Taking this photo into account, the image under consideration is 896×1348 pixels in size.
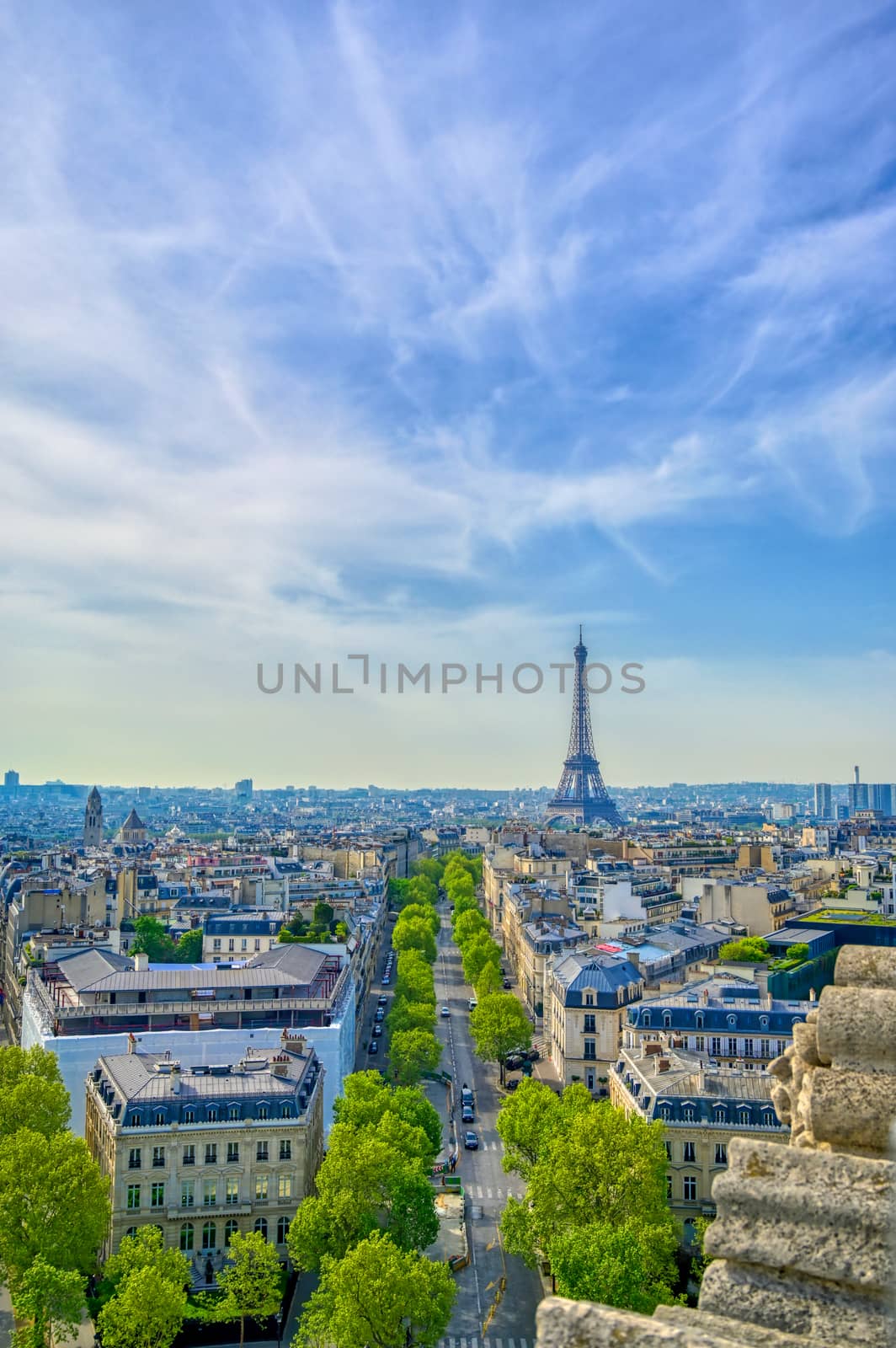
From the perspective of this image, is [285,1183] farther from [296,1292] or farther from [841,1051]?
[841,1051]

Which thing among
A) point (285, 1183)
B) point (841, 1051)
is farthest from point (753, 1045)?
point (841, 1051)

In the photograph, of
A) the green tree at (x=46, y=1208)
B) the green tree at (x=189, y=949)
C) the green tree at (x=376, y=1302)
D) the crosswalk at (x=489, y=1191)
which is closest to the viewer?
the green tree at (x=376, y=1302)

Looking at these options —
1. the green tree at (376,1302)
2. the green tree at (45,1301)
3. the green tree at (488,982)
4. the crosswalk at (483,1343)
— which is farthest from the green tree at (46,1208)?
the green tree at (488,982)

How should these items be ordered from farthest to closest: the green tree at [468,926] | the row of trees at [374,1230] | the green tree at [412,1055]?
the green tree at [468,926], the green tree at [412,1055], the row of trees at [374,1230]

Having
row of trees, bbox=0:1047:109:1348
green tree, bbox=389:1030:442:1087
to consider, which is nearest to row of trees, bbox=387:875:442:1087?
green tree, bbox=389:1030:442:1087

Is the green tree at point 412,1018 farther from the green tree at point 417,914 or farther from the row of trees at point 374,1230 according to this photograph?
the green tree at point 417,914
